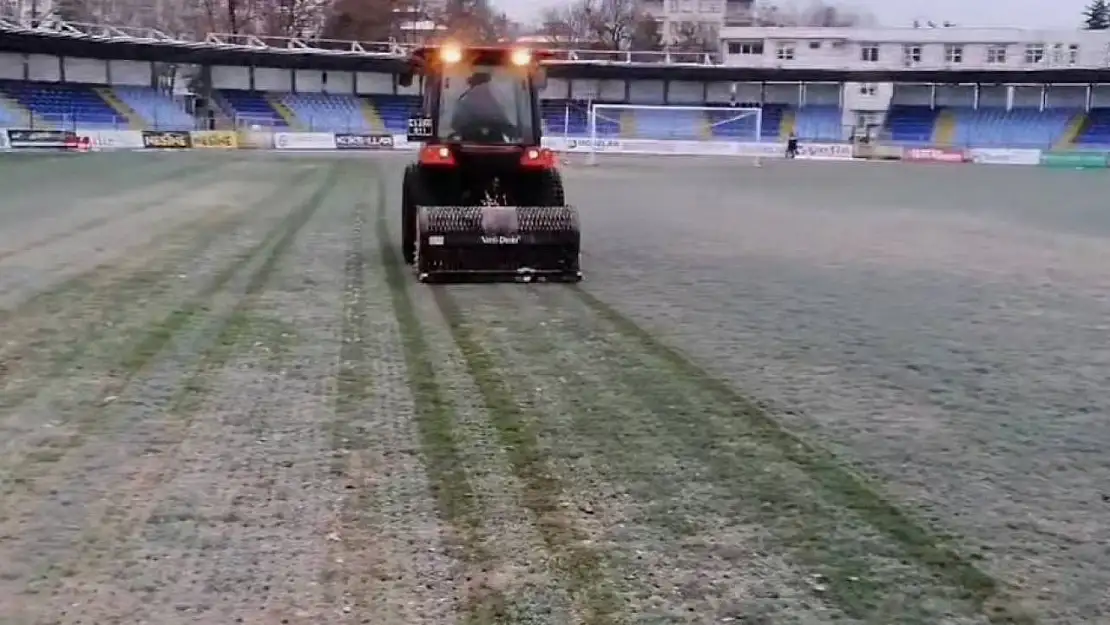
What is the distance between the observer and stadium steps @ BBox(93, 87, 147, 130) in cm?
5438

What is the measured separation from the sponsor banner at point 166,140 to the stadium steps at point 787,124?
32981 millimetres

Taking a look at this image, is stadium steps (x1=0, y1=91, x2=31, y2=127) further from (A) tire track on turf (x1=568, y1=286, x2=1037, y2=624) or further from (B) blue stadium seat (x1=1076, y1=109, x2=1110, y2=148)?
(B) blue stadium seat (x1=1076, y1=109, x2=1110, y2=148)

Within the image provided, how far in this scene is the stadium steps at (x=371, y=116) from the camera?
205 ft

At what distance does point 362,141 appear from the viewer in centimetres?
5547

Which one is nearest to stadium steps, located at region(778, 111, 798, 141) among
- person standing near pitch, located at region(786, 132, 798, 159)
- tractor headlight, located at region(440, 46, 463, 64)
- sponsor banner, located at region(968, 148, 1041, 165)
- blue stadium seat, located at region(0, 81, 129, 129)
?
person standing near pitch, located at region(786, 132, 798, 159)

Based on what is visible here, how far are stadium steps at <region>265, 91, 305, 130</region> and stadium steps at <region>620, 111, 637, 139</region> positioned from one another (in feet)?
58.8

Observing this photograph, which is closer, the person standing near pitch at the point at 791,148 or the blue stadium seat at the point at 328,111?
the person standing near pitch at the point at 791,148

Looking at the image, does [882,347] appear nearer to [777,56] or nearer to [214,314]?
[214,314]

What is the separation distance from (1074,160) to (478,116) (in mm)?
50958

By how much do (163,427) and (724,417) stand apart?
3.29 meters

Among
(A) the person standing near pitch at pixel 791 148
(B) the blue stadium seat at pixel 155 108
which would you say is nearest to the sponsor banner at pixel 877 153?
(A) the person standing near pitch at pixel 791 148

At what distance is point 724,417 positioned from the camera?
6.54 m

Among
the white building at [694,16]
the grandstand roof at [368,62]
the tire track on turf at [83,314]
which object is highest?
the white building at [694,16]

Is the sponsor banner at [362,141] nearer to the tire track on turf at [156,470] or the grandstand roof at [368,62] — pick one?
the grandstand roof at [368,62]
